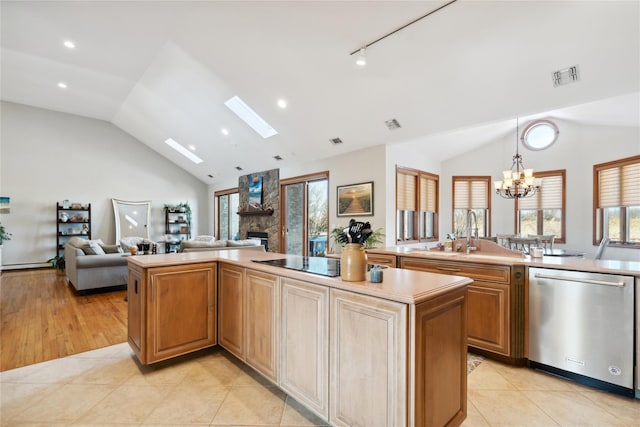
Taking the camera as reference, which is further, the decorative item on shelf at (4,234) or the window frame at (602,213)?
the decorative item on shelf at (4,234)

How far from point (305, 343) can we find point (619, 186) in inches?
251

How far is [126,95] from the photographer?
23.1 ft

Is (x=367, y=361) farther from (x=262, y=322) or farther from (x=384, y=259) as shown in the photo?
(x=384, y=259)

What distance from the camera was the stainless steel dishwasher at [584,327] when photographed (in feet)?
6.99

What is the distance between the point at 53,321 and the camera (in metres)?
3.71

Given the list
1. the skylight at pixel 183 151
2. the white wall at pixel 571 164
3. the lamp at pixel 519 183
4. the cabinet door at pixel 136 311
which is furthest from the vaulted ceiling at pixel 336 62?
the cabinet door at pixel 136 311

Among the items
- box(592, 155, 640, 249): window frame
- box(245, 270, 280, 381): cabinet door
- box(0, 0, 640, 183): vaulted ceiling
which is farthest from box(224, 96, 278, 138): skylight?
Answer: box(592, 155, 640, 249): window frame

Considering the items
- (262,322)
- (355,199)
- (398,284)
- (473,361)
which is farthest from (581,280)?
(355,199)

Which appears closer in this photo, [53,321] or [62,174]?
[53,321]

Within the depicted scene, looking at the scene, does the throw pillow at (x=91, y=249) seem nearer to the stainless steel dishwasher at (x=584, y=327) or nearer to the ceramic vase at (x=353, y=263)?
the ceramic vase at (x=353, y=263)

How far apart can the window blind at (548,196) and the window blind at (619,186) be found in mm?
671

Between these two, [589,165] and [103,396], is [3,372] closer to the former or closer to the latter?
[103,396]

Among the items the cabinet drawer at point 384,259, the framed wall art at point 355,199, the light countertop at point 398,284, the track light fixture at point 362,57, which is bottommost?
the cabinet drawer at point 384,259

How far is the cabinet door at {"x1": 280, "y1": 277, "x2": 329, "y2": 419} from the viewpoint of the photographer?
1.78 meters
